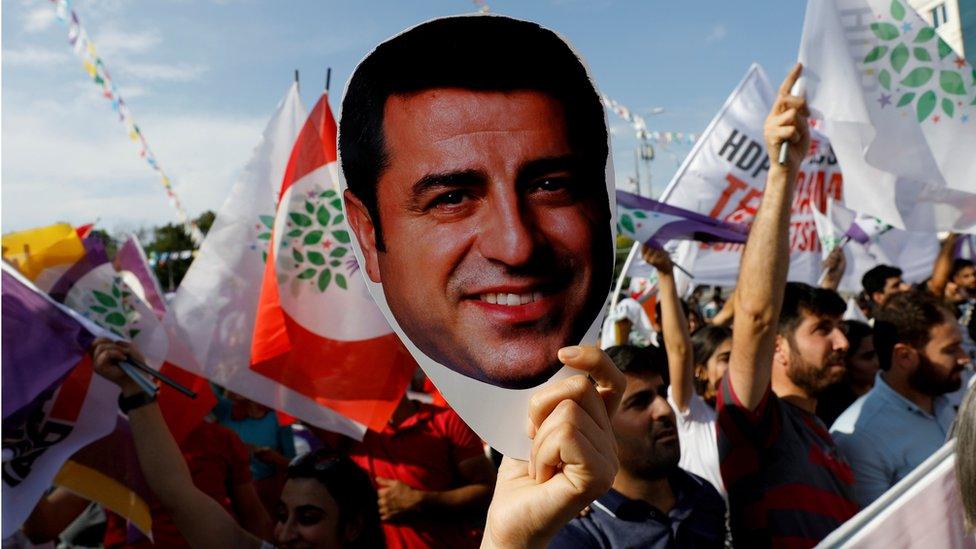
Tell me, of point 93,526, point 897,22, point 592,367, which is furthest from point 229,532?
point 897,22

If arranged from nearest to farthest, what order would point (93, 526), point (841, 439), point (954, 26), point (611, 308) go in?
point (841, 439)
point (93, 526)
point (611, 308)
point (954, 26)

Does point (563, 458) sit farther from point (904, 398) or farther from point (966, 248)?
point (966, 248)

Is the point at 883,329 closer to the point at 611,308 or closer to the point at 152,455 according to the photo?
the point at 611,308

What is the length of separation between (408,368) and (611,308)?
10.0 feet

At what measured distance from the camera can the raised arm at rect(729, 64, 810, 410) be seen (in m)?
2.10

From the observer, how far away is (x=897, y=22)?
110 inches

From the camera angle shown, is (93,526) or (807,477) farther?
(93,526)

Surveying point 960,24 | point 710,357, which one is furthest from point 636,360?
point 960,24

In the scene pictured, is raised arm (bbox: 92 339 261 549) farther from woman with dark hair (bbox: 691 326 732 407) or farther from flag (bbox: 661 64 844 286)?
flag (bbox: 661 64 844 286)

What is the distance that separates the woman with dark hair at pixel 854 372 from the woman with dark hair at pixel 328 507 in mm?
2720

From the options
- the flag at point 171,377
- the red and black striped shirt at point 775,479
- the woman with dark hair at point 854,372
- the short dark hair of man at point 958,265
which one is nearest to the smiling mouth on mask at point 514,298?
the red and black striped shirt at point 775,479

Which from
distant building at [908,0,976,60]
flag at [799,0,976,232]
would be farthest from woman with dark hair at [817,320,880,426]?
distant building at [908,0,976,60]

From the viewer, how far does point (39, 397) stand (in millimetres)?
2621

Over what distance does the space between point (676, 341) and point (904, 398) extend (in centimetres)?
101
